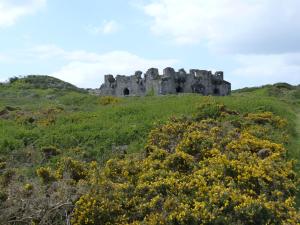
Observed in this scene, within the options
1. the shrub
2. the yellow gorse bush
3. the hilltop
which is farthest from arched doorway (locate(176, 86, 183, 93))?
the shrub

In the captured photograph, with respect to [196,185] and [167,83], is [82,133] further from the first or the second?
[167,83]

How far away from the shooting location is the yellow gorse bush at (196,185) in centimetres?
1112

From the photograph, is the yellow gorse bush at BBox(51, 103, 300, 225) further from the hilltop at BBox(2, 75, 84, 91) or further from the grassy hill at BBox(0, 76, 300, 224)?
the hilltop at BBox(2, 75, 84, 91)

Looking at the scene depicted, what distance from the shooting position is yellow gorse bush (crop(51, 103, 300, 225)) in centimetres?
1112

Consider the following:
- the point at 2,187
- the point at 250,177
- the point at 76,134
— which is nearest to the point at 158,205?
the point at 250,177

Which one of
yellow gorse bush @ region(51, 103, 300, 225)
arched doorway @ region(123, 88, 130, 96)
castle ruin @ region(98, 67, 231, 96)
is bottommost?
yellow gorse bush @ region(51, 103, 300, 225)

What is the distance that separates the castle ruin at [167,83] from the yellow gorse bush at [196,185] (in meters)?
26.0

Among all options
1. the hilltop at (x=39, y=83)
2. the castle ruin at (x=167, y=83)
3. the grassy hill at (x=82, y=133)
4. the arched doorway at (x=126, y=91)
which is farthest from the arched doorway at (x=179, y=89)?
the grassy hill at (x=82, y=133)

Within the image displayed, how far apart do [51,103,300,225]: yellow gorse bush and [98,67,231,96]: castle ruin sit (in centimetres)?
2599

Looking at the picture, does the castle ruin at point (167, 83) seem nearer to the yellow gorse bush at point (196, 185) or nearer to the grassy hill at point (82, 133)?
the grassy hill at point (82, 133)

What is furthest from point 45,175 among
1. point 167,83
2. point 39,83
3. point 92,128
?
point 39,83

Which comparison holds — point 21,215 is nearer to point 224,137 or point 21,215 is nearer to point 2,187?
point 2,187

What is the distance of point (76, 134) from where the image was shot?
19.6 metres

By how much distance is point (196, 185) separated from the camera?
484 inches
